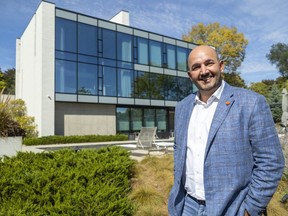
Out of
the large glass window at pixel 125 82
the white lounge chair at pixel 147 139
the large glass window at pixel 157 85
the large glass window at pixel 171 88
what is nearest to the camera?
the white lounge chair at pixel 147 139

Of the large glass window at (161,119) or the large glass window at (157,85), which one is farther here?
the large glass window at (161,119)

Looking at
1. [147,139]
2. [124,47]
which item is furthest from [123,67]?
[147,139]

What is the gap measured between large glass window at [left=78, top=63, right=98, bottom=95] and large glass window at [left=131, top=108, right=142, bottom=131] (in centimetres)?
468

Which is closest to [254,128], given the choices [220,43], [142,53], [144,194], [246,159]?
[246,159]

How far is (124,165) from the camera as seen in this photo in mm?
5102

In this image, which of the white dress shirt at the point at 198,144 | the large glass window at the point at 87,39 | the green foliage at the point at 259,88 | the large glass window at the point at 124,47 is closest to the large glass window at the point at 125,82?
the large glass window at the point at 124,47

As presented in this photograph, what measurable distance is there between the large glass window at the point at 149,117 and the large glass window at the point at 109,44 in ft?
21.2

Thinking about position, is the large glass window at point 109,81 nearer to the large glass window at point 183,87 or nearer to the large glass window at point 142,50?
the large glass window at point 142,50

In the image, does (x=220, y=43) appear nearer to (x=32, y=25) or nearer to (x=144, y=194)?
(x=32, y=25)

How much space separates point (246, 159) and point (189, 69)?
0.75m

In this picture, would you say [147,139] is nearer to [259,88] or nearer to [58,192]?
[58,192]

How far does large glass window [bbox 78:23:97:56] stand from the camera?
2094cm

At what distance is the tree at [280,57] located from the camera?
191 ft

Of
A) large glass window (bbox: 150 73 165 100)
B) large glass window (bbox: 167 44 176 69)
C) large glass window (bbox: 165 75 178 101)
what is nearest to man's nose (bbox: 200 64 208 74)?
large glass window (bbox: 150 73 165 100)
